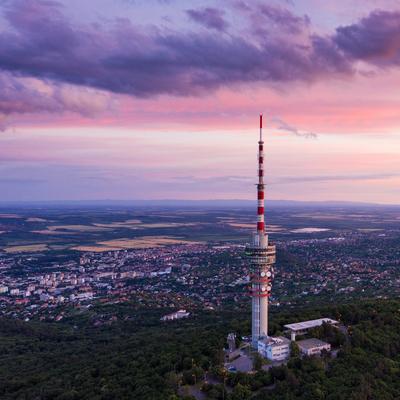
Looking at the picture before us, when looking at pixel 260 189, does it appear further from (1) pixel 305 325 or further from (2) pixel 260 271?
(1) pixel 305 325

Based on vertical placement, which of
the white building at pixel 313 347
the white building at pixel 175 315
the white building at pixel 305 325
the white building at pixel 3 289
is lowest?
the white building at pixel 3 289

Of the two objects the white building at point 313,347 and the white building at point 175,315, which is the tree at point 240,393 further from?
the white building at point 175,315

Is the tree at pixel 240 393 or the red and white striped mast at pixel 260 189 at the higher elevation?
the red and white striped mast at pixel 260 189

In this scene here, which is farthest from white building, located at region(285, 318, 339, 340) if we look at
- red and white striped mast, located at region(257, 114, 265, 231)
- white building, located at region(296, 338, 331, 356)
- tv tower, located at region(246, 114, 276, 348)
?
red and white striped mast, located at region(257, 114, 265, 231)

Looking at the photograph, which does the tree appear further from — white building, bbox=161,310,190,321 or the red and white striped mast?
white building, bbox=161,310,190,321

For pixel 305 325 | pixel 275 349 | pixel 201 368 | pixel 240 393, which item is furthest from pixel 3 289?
pixel 240 393

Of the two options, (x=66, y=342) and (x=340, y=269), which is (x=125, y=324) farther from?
(x=340, y=269)

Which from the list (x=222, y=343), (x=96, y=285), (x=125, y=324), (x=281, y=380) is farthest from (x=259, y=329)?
(x=96, y=285)

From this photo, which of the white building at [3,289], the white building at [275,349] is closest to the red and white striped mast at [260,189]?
the white building at [275,349]
